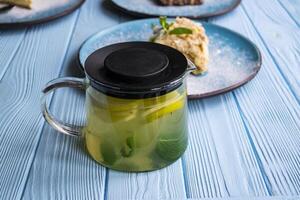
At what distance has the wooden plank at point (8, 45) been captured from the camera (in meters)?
0.97

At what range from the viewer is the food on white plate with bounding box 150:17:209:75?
2.89 feet

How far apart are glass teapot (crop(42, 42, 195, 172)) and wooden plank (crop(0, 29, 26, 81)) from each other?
36cm

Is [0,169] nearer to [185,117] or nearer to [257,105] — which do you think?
[185,117]

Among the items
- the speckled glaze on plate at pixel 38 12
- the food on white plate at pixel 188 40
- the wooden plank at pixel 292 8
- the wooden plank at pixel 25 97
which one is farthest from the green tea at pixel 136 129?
the wooden plank at pixel 292 8

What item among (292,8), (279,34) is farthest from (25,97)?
(292,8)

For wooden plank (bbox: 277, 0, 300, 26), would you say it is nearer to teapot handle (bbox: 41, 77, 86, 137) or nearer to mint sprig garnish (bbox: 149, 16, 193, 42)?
mint sprig garnish (bbox: 149, 16, 193, 42)

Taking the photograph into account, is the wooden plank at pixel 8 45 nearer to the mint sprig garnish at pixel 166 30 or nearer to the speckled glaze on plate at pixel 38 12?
the speckled glaze on plate at pixel 38 12

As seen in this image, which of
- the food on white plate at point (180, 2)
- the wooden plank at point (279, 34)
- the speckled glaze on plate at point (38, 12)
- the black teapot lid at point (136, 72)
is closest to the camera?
the black teapot lid at point (136, 72)

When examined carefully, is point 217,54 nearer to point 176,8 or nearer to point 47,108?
point 176,8

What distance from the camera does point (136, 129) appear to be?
23.4 inches

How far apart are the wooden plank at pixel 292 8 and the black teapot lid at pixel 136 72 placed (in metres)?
0.69

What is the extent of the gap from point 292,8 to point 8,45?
2.57ft

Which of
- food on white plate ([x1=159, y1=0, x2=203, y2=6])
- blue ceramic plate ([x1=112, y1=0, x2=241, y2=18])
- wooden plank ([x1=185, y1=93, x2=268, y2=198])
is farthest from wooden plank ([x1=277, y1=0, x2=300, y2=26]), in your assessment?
wooden plank ([x1=185, y1=93, x2=268, y2=198])

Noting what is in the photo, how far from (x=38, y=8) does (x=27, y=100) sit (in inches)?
16.6
